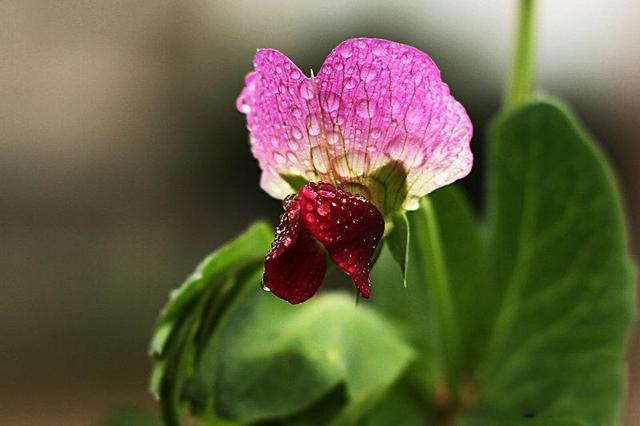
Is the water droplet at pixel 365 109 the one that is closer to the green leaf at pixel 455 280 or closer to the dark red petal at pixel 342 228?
the dark red petal at pixel 342 228

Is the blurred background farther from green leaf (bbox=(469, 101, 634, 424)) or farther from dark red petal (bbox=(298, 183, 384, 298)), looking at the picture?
dark red petal (bbox=(298, 183, 384, 298))

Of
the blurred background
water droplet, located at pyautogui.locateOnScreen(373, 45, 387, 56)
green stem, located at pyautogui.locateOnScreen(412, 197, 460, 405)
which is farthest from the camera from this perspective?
the blurred background

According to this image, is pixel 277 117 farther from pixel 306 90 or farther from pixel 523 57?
pixel 523 57

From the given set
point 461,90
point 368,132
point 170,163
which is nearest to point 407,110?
point 368,132

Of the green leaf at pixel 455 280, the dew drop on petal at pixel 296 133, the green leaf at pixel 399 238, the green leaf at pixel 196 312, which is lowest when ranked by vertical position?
the green leaf at pixel 455 280

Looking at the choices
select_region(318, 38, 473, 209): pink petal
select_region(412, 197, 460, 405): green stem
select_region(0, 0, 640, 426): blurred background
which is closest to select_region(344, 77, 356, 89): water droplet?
select_region(318, 38, 473, 209): pink petal

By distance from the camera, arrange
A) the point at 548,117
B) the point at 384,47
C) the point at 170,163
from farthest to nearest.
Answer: the point at 170,163
the point at 548,117
the point at 384,47

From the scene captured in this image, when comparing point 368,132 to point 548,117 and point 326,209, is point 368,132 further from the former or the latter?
point 548,117

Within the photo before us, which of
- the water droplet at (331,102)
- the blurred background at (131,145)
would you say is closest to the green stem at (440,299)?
the water droplet at (331,102)
